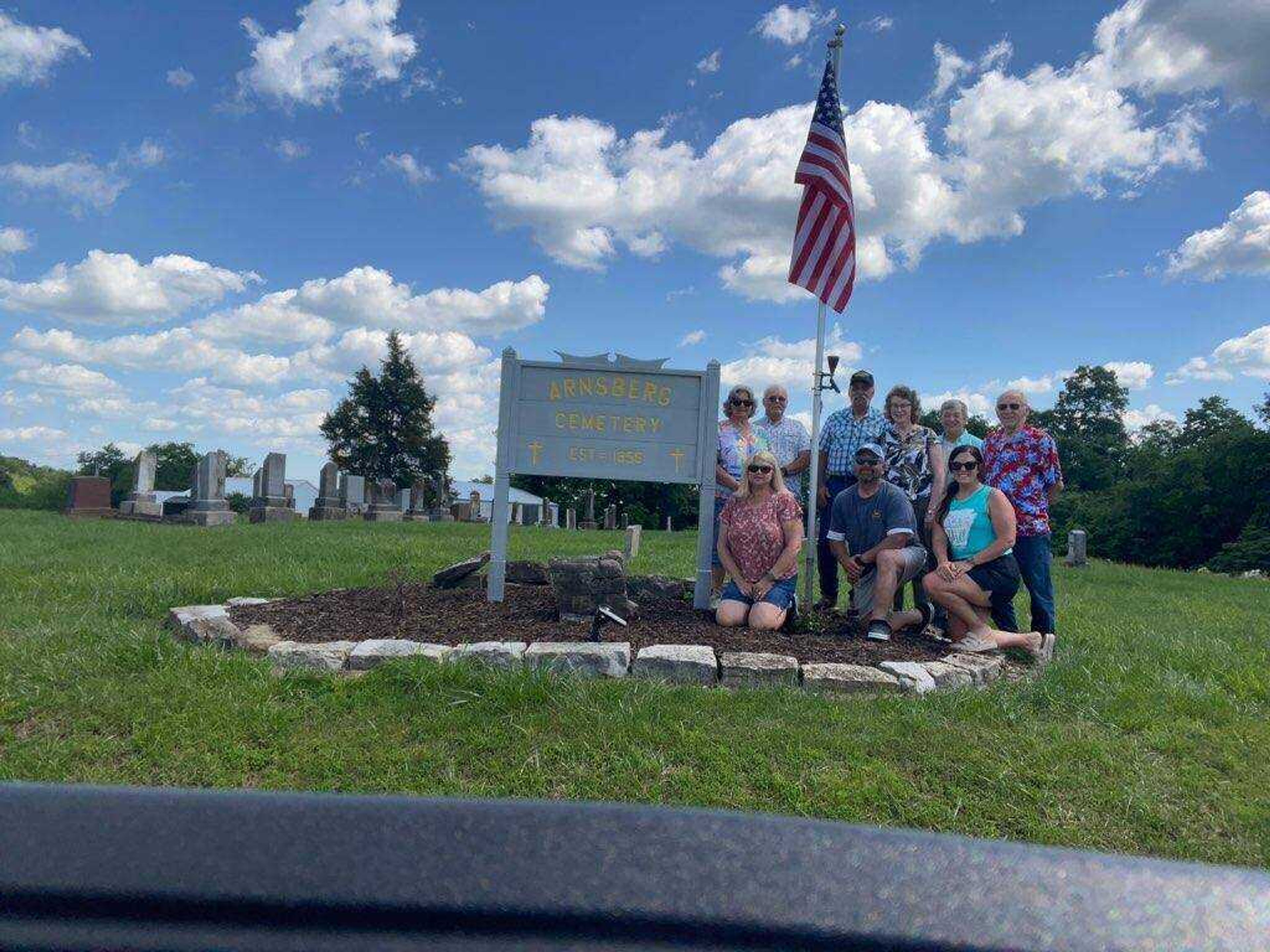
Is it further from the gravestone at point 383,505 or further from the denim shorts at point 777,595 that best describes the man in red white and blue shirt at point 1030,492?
the gravestone at point 383,505

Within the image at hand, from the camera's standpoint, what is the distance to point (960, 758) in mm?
3664

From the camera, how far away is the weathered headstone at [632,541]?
11.6m

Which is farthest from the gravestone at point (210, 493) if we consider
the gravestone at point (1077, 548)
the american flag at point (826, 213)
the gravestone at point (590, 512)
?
the gravestone at point (590, 512)

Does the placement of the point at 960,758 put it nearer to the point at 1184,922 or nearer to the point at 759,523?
the point at 759,523

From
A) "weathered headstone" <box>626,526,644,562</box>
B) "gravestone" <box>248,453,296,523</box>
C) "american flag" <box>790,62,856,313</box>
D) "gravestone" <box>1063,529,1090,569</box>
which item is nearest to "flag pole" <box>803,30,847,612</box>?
"american flag" <box>790,62,856,313</box>

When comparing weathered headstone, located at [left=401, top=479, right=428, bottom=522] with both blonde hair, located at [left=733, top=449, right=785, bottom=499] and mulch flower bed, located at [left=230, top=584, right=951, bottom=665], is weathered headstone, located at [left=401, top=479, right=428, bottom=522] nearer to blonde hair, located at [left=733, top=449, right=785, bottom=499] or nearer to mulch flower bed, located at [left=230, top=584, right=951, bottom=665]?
mulch flower bed, located at [left=230, top=584, right=951, bottom=665]

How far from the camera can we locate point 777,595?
232 inches

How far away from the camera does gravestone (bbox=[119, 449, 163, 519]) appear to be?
70.9 ft

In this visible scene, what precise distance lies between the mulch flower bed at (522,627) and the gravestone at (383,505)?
20642 millimetres

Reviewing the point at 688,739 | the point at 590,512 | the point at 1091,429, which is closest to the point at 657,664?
the point at 688,739

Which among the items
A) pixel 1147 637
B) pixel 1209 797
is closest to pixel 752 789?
pixel 1209 797

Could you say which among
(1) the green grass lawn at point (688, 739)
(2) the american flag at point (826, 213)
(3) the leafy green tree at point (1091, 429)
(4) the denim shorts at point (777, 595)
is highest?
(3) the leafy green tree at point (1091, 429)

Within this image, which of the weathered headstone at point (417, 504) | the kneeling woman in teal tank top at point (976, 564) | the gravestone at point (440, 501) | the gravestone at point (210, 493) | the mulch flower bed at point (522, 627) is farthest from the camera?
the gravestone at point (440, 501)

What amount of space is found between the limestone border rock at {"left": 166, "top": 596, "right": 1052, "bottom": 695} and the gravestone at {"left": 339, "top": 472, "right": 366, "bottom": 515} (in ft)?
73.6
